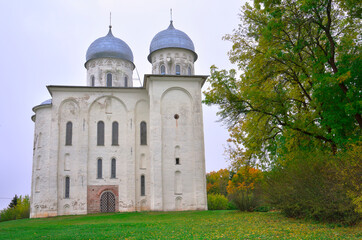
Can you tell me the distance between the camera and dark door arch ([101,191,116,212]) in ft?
82.3

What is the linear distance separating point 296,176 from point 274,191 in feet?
6.22

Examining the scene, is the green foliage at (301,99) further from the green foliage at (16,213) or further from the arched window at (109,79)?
the green foliage at (16,213)

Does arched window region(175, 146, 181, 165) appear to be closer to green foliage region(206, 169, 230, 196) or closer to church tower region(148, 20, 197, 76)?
church tower region(148, 20, 197, 76)

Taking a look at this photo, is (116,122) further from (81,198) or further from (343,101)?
(343,101)

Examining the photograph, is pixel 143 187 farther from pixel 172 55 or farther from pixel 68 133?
pixel 172 55

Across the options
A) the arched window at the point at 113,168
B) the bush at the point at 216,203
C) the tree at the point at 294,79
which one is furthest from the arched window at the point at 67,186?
the tree at the point at 294,79

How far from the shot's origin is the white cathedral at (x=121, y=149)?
24.3 meters

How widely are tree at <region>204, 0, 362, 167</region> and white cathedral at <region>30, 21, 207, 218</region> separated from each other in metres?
8.27

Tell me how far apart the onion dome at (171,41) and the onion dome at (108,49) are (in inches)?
97.5

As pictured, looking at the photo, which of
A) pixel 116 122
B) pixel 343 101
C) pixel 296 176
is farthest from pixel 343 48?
pixel 116 122

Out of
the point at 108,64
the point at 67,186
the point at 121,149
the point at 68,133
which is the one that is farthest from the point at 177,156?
the point at 108,64

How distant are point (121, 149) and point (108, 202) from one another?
12.6ft

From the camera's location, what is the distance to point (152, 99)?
25.5m

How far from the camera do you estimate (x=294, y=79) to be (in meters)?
15.6
